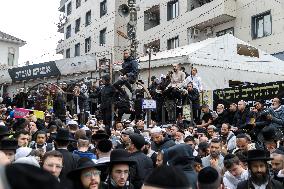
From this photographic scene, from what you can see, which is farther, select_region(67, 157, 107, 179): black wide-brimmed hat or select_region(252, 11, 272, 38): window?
select_region(252, 11, 272, 38): window

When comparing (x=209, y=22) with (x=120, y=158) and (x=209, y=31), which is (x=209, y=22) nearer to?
(x=209, y=31)

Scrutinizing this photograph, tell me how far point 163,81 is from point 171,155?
10310 mm

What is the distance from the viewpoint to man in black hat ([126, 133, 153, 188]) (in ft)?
20.6

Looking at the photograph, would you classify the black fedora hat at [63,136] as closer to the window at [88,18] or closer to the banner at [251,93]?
the banner at [251,93]

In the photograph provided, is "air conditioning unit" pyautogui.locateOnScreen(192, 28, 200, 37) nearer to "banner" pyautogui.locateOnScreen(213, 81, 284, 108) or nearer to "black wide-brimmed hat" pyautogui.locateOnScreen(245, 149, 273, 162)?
"banner" pyautogui.locateOnScreen(213, 81, 284, 108)

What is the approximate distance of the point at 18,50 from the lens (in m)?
55.6

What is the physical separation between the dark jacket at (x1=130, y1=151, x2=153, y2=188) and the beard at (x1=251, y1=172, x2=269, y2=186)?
149 cm

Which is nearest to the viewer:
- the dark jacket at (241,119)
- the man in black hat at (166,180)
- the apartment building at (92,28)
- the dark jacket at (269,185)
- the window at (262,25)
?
the man in black hat at (166,180)

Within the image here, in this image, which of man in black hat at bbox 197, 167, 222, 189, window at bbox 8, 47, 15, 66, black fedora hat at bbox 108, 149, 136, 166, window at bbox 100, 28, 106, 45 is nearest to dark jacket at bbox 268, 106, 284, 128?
black fedora hat at bbox 108, 149, 136, 166

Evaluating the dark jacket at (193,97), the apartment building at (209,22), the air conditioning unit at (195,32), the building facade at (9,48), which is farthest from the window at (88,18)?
the dark jacket at (193,97)

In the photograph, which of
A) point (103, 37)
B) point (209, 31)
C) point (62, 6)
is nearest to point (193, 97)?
point (209, 31)

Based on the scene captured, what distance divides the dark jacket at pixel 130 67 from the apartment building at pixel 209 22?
13.9 metres

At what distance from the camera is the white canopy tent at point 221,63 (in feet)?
66.0

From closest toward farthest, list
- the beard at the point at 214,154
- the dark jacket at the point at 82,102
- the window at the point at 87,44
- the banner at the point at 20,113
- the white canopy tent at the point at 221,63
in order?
the beard at the point at 214,154, the banner at the point at 20,113, the dark jacket at the point at 82,102, the white canopy tent at the point at 221,63, the window at the point at 87,44
